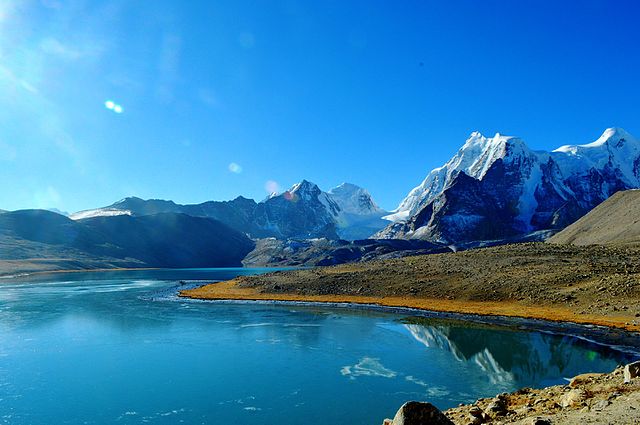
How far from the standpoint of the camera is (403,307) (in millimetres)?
74938

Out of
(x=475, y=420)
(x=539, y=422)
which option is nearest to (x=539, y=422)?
(x=539, y=422)

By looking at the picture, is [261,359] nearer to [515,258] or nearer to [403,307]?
[403,307]

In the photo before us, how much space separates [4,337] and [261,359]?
32.8 metres

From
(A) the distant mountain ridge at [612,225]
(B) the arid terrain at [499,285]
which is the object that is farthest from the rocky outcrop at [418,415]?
(A) the distant mountain ridge at [612,225]

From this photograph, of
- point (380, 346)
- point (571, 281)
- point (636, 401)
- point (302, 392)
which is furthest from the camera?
point (571, 281)

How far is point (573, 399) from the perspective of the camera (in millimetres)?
18844

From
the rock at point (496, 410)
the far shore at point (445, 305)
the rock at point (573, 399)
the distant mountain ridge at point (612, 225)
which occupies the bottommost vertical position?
the far shore at point (445, 305)

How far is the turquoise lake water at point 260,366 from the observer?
27.2 meters

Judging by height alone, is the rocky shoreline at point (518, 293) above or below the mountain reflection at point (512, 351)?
above

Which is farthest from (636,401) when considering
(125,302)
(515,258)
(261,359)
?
(125,302)

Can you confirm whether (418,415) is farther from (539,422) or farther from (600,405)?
(600,405)

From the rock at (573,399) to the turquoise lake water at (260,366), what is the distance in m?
8.96

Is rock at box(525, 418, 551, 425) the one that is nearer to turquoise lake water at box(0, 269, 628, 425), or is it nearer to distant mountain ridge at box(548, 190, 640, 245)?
turquoise lake water at box(0, 269, 628, 425)

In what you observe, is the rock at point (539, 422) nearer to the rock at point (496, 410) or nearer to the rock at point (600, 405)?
the rock at point (600, 405)
